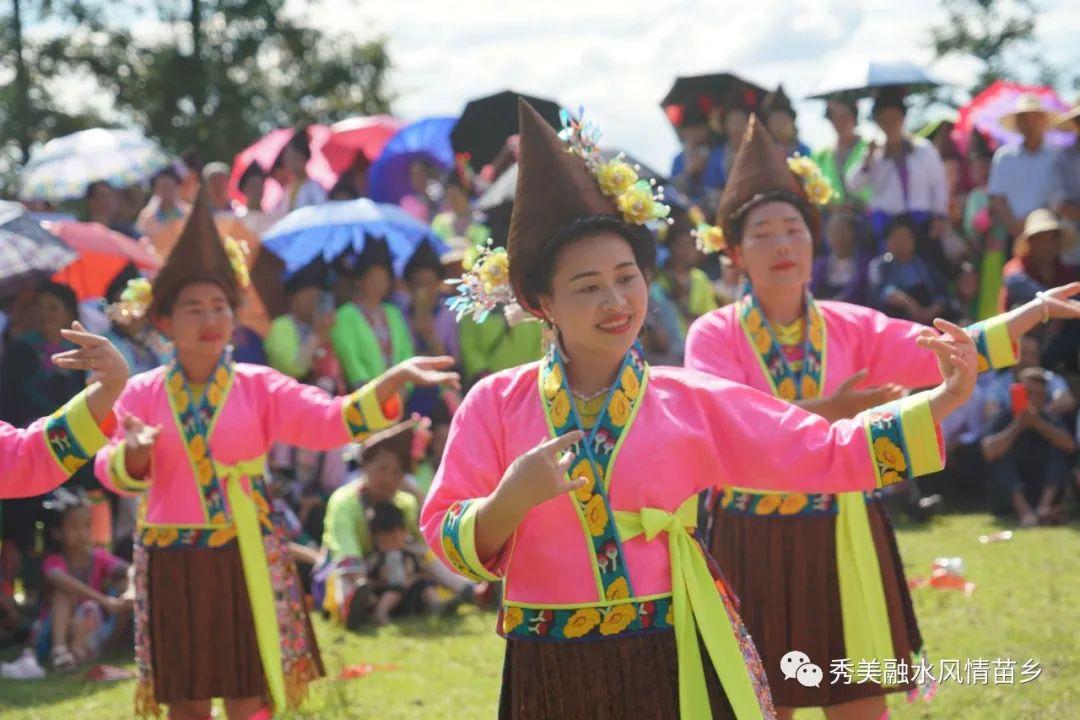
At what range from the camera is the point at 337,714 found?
5840mm

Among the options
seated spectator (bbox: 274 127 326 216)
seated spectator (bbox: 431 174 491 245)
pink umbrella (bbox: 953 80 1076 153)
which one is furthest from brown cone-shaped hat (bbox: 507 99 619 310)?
pink umbrella (bbox: 953 80 1076 153)

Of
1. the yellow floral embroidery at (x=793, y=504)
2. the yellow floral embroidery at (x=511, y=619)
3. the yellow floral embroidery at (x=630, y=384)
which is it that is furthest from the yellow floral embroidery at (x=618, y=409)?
the yellow floral embroidery at (x=793, y=504)

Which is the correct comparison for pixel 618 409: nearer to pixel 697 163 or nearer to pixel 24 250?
pixel 24 250

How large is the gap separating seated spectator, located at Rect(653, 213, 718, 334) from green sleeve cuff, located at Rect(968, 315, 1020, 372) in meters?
5.44

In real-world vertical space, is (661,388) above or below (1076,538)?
above

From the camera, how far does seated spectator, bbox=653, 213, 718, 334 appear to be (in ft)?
31.4

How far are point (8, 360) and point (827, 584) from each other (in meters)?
4.70

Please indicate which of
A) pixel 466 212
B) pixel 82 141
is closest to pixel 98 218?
pixel 82 141

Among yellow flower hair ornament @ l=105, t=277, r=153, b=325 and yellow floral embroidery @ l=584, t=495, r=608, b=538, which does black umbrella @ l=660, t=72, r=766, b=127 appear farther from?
yellow floral embroidery @ l=584, t=495, r=608, b=538

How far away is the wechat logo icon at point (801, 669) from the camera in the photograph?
14.4ft

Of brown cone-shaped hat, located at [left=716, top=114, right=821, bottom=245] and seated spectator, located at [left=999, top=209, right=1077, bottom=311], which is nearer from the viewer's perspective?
brown cone-shaped hat, located at [left=716, top=114, right=821, bottom=245]

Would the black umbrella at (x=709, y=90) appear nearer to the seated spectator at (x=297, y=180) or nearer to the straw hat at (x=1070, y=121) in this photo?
the straw hat at (x=1070, y=121)

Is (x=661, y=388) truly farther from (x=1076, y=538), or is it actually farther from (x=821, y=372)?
(x=1076, y=538)

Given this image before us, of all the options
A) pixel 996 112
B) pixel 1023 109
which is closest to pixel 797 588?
pixel 1023 109
